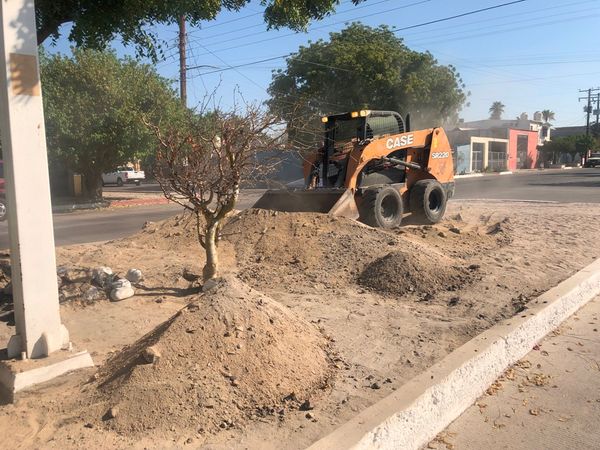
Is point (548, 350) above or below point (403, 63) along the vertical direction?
below

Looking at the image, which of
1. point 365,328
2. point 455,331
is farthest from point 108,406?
point 455,331

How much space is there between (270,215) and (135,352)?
5.26 meters

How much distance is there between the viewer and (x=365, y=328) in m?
5.17

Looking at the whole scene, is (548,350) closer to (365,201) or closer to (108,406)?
(108,406)

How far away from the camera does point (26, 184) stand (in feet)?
12.8

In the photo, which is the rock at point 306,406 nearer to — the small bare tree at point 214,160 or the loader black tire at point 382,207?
the small bare tree at point 214,160

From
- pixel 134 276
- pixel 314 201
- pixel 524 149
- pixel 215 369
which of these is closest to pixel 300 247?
pixel 134 276

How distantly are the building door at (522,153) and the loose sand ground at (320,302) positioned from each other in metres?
59.7

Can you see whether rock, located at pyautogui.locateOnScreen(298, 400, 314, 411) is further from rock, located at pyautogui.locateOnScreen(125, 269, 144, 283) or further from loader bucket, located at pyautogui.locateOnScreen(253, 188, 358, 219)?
loader bucket, located at pyautogui.locateOnScreen(253, 188, 358, 219)

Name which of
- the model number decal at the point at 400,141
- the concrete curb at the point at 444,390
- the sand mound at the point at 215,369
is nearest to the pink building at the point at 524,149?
the model number decal at the point at 400,141

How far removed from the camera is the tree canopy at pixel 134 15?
606 centimetres

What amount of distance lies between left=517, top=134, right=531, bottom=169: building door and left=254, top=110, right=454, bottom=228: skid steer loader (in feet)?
192

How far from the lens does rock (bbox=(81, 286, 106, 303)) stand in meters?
5.91

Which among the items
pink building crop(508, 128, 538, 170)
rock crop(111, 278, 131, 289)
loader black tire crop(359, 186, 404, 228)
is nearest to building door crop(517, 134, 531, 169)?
pink building crop(508, 128, 538, 170)
